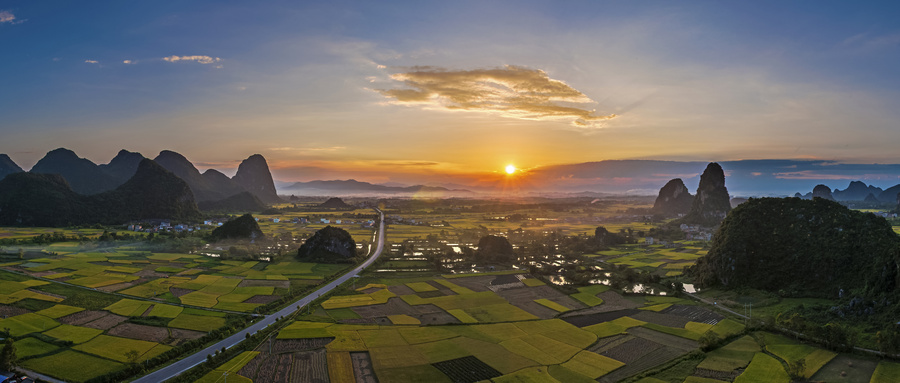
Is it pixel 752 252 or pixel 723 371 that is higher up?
pixel 752 252

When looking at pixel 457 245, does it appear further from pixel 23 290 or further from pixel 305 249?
pixel 23 290

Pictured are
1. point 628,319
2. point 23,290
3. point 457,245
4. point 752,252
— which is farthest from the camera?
point 457,245

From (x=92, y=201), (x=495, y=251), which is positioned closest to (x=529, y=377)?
(x=495, y=251)

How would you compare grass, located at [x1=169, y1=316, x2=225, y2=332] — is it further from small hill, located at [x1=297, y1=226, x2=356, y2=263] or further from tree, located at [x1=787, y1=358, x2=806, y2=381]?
tree, located at [x1=787, y1=358, x2=806, y2=381]

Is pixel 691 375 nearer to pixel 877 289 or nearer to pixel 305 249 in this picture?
pixel 877 289

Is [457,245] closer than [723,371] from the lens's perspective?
No

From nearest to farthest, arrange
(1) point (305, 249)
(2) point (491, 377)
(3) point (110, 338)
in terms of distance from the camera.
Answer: (2) point (491, 377) < (3) point (110, 338) < (1) point (305, 249)

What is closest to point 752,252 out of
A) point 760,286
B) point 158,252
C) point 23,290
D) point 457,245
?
point 760,286

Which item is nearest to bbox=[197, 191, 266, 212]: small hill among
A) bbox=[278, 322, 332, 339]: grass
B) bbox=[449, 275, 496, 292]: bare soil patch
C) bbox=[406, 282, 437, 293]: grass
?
bbox=[406, 282, 437, 293]: grass
